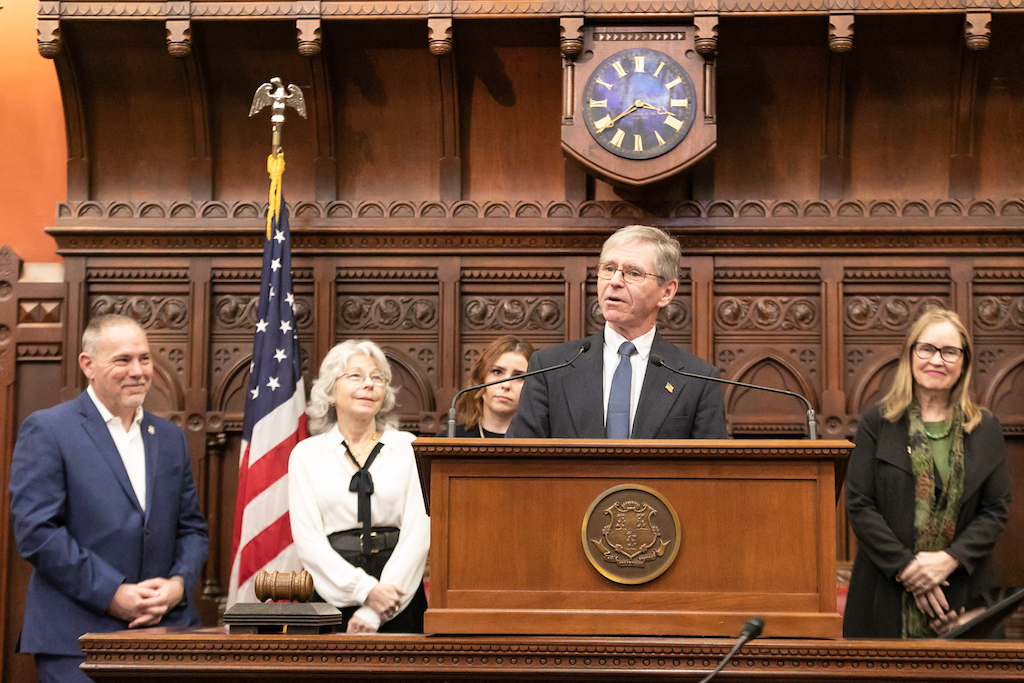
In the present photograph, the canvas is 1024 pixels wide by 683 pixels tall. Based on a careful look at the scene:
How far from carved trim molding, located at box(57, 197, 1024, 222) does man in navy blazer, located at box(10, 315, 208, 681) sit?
4.11 ft

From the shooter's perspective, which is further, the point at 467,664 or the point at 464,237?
the point at 464,237

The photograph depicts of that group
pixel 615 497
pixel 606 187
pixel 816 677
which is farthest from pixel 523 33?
pixel 816 677

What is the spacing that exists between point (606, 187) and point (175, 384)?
2.27 metres

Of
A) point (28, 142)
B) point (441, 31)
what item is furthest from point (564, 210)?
point (28, 142)

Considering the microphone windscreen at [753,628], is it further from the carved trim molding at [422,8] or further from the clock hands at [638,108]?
the carved trim molding at [422,8]

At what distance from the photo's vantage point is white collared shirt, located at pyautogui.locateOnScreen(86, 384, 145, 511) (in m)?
3.87

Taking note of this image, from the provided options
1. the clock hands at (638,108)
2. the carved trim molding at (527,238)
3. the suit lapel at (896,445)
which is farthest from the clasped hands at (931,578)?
the clock hands at (638,108)

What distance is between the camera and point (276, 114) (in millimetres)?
4766

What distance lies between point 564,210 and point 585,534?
2929 mm

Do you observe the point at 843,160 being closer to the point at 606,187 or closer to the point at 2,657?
the point at 606,187

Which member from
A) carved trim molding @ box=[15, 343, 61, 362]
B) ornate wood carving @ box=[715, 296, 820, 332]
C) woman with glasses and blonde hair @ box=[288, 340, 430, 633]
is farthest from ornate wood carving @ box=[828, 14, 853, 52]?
carved trim molding @ box=[15, 343, 61, 362]

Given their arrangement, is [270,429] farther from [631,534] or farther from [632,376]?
[631,534]

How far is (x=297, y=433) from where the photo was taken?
4648 mm

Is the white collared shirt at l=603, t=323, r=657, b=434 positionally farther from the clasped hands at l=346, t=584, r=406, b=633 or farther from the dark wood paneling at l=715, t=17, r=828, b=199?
the dark wood paneling at l=715, t=17, r=828, b=199
